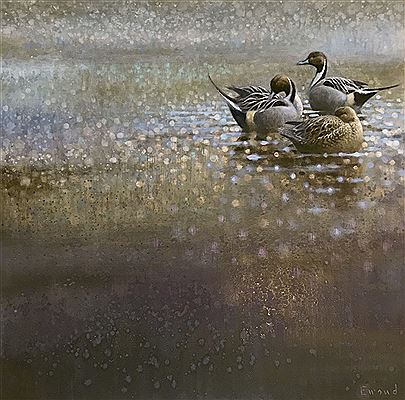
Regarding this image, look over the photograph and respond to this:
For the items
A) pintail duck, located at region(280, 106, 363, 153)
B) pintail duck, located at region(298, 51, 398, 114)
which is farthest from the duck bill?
pintail duck, located at region(280, 106, 363, 153)

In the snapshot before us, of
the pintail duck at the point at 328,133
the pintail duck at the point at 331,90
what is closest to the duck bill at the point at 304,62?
the pintail duck at the point at 331,90

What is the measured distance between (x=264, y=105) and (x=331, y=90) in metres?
0.17

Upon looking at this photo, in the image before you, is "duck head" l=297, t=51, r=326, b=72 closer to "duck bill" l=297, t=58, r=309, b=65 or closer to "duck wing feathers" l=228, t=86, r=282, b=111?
"duck bill" l=297, t=58, r=309, b=65

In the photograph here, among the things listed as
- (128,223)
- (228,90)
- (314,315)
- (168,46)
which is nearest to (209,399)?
(314,315)

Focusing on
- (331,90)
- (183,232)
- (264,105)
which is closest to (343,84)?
(331,90)

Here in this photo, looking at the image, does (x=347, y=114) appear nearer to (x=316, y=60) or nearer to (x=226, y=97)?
(x=316, y=60)

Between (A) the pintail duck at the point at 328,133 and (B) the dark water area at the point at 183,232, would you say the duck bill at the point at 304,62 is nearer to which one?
(B) the dark water area at the point at 183,232

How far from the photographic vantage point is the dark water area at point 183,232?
131 centimetres

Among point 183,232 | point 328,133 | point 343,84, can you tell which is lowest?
point 183,232

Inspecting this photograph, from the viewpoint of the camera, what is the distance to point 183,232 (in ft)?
4.32

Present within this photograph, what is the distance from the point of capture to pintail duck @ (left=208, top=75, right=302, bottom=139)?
132cm

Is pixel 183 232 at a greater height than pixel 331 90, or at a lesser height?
lesser

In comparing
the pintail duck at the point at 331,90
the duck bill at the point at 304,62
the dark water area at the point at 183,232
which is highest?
the duck bill at the point at 304,62

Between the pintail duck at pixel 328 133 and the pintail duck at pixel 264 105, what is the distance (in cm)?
3
